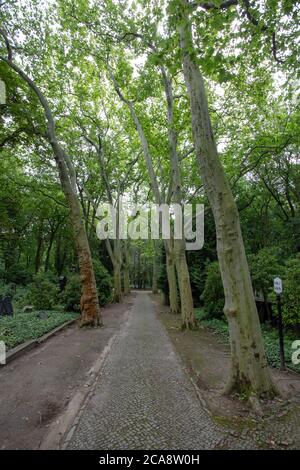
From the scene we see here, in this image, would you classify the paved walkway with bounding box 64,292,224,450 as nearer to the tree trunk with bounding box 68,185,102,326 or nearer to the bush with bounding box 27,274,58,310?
the tree trunk with bounding box 68,185,102,326

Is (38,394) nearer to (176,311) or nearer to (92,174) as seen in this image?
(176,311)

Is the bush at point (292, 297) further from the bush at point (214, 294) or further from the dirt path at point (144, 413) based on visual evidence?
the bush at point (214, 294)

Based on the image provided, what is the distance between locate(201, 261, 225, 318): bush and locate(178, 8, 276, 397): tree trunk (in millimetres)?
6121

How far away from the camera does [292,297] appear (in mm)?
6059

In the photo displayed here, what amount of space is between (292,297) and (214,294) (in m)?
4.08

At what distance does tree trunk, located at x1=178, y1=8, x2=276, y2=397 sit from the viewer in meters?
3.56

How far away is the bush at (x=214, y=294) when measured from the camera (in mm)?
9805

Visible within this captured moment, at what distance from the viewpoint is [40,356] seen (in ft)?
18.4

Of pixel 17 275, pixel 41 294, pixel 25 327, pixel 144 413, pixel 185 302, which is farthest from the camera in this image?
pixel 17 275

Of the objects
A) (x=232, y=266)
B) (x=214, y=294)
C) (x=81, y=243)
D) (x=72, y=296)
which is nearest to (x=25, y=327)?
(x=81, y=243)

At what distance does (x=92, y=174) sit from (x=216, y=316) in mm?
14247

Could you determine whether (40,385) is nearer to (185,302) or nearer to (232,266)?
(232,266)

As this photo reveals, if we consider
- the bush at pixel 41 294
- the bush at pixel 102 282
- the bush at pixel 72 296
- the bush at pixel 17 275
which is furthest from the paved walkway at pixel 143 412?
the bush at pixel 17 275
